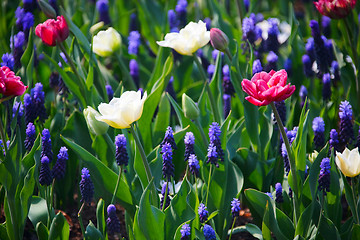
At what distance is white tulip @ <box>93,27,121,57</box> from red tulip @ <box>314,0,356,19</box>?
95 centimetres

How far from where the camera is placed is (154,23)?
A: 11.2 feet

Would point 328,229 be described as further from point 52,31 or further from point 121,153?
point 52,31

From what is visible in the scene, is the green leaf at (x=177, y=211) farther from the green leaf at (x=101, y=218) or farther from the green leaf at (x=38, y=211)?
the green leaf at (x=38, y=211)

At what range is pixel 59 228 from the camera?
1731 millimetres

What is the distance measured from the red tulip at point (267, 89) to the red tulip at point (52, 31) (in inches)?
34.6

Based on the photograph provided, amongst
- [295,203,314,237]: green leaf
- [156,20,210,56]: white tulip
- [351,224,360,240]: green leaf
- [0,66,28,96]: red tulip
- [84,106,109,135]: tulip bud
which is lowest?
[351,224,360,240]: green leaf

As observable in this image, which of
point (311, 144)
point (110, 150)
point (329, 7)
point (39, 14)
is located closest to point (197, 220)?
point (110, 150)

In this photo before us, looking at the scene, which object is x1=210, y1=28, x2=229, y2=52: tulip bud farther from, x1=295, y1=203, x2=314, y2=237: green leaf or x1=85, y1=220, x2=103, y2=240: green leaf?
x1=85, y1=220, x2=103, y2=240: green leaf

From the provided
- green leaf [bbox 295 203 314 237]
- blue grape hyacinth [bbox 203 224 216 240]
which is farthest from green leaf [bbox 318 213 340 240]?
blue grape hyacinth [bbox 203 224 216 240]

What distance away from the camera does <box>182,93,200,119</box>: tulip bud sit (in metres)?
1.84

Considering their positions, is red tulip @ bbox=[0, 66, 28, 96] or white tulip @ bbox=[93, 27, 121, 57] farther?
white tulip @ bbox=[93, 27, 121, 57]

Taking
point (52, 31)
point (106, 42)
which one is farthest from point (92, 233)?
point (106, 42)

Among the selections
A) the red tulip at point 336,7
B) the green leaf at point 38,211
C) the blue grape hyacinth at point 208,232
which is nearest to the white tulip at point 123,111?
the blue grape hyacinth at point 208,232

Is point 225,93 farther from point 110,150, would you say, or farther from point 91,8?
point 91,8
